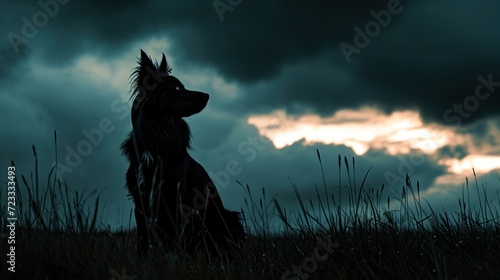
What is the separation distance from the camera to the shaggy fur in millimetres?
5176

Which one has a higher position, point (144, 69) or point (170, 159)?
point (144, 69)

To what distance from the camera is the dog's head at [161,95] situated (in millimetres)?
5496

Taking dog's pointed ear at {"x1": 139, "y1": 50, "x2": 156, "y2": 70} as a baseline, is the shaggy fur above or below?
below

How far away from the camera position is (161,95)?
5504 mm

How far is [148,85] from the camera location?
18.4ft

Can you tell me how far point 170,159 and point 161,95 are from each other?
0.75m

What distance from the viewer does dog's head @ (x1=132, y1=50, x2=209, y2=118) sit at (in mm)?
5496

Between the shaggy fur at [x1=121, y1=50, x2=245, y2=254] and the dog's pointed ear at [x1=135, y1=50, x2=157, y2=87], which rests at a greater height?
the dog's pointed ear at [x1=135, y1=50, x2=157, y2=87]

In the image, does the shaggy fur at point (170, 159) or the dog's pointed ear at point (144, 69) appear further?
→ the dog's pointed ear at point (144, 69)

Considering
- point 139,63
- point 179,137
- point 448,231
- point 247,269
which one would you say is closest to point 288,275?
point 247,269

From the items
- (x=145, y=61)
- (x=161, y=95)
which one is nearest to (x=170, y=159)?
(x=161, y=95)

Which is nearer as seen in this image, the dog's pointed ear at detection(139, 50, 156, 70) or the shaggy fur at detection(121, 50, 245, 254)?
→ the shaggy fur at detection(121, 50, 245, 254)

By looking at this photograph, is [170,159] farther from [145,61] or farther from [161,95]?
[145,61]

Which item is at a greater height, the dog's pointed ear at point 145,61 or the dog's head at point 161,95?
the dog's pointed ear at point 145,61
